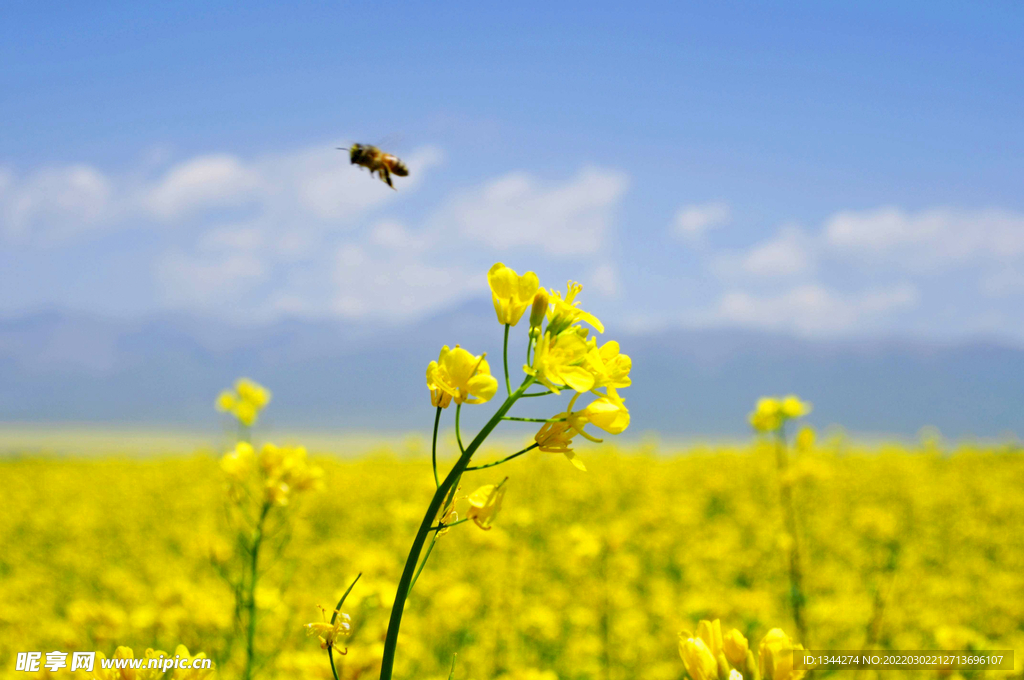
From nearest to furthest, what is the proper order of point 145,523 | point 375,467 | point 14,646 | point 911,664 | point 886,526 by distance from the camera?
point 911,664 < point 14,646 < point 886,526 < point 145,523 < point 375,467

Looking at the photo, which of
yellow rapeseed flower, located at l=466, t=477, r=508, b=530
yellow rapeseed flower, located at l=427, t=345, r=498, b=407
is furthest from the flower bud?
yellow rapeseed flower, located at l=466, t=477, r=508, b=530

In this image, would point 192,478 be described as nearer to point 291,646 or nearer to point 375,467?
point 375,467

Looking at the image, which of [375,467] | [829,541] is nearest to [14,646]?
[829,541]

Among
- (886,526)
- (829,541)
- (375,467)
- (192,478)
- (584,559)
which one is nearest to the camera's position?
(584,559)

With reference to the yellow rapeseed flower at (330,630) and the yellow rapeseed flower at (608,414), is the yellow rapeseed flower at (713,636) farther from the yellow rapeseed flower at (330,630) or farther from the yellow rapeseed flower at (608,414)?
the yellow rapeseed flower at (330,630)

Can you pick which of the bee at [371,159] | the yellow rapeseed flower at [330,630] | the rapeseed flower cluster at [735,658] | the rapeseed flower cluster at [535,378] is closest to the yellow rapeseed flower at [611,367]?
the rapeseed flower cluster at [535,378]

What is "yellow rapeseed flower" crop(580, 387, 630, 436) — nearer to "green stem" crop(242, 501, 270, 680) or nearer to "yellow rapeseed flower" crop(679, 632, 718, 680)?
"yellow rapeseed flower" crop(679, 632, 718, 680)
